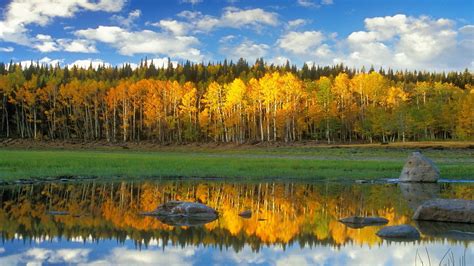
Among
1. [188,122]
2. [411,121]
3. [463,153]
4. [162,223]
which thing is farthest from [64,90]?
[162,223]

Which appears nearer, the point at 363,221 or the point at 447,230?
the point at 447,230

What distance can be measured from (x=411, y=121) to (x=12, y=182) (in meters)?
77.9

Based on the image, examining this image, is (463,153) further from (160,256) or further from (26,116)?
(26,116)

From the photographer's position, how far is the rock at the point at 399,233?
13.4 metres

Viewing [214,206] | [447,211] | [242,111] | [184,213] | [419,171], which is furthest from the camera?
[242,111]

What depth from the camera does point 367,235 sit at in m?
14.0

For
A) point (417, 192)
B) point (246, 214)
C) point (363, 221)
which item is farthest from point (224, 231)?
point (417, 192)

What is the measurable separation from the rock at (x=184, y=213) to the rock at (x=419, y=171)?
1793cm

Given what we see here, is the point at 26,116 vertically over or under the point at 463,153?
over

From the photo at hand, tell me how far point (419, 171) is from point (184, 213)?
1914 centimetres

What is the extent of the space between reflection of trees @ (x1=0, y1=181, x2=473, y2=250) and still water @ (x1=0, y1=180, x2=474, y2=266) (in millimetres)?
31

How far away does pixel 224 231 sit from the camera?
47.3ft

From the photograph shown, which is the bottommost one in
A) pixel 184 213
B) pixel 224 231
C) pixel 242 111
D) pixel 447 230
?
pixel 447 230

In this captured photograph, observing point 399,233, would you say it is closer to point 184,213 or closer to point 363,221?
point 363,221
